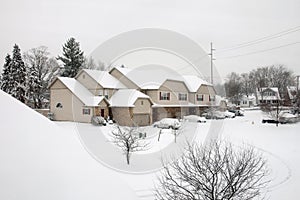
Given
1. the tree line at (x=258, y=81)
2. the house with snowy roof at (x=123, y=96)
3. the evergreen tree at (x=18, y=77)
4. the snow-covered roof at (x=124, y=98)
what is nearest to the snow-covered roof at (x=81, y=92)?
the house with snowy roof at (x=123, y=96)

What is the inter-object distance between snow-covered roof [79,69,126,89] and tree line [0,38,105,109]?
11.1 metres

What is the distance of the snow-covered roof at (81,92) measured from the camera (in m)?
33.5

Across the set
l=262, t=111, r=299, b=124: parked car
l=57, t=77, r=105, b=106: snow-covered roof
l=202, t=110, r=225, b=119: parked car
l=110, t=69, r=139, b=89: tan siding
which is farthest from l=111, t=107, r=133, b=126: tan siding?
l=262, t=111, r=299, b=124: parked car

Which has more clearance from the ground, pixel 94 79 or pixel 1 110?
pixel 94 79

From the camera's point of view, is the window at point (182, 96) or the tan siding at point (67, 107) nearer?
the tan siding at point (67, 107)

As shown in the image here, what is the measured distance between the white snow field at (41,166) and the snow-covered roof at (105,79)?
2882cm

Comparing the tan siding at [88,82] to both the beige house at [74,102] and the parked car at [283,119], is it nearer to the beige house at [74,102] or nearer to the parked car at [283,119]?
the beige house at [74,102]

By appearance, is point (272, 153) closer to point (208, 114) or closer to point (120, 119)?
point (120, 119)

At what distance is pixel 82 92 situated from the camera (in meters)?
35.8

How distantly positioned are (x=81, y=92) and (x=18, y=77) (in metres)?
11.4

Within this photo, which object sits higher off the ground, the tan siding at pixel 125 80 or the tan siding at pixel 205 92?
the tan siding at pixel 125 80

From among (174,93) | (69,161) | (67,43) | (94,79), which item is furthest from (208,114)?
(69,161)

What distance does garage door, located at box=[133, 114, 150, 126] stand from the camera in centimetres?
3409

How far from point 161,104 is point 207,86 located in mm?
13471
